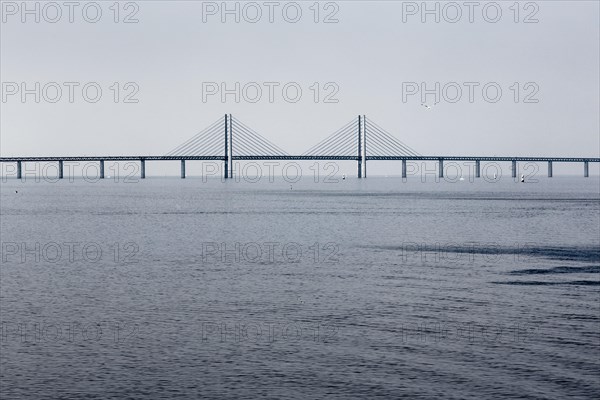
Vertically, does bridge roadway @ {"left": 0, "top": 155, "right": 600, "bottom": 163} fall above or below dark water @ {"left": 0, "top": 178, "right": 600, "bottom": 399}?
above

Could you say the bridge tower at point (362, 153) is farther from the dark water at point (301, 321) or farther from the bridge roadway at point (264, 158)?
the dark water at point (301, 321)

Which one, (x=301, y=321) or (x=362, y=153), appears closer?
(x=301, y=321)

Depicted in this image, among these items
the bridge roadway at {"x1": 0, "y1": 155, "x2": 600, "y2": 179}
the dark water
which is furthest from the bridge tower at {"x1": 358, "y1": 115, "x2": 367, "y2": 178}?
the dark water

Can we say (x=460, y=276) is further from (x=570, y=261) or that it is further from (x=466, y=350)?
(x=466, y=350)

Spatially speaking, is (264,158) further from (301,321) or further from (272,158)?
(301,321)

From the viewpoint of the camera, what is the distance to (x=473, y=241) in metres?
39.1

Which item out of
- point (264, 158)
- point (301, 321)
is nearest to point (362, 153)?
point (264, 158)

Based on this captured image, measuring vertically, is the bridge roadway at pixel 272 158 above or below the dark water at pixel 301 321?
above

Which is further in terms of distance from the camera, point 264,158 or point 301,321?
point 264,158

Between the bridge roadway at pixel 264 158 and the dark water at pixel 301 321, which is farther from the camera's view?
the bridge roadway at pixel 264 158

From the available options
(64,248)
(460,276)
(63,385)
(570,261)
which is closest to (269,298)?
(460,276)

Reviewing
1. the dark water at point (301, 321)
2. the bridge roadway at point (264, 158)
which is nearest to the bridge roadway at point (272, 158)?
the bridge roadway at point (264, 158)

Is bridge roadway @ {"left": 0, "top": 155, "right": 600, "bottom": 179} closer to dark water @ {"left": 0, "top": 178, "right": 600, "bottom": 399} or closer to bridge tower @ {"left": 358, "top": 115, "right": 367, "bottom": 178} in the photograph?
bridge tower @ {"left": 358, "top": 115, "right": 367, "bottom": 178}

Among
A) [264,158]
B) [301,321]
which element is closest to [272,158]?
[264,158]
